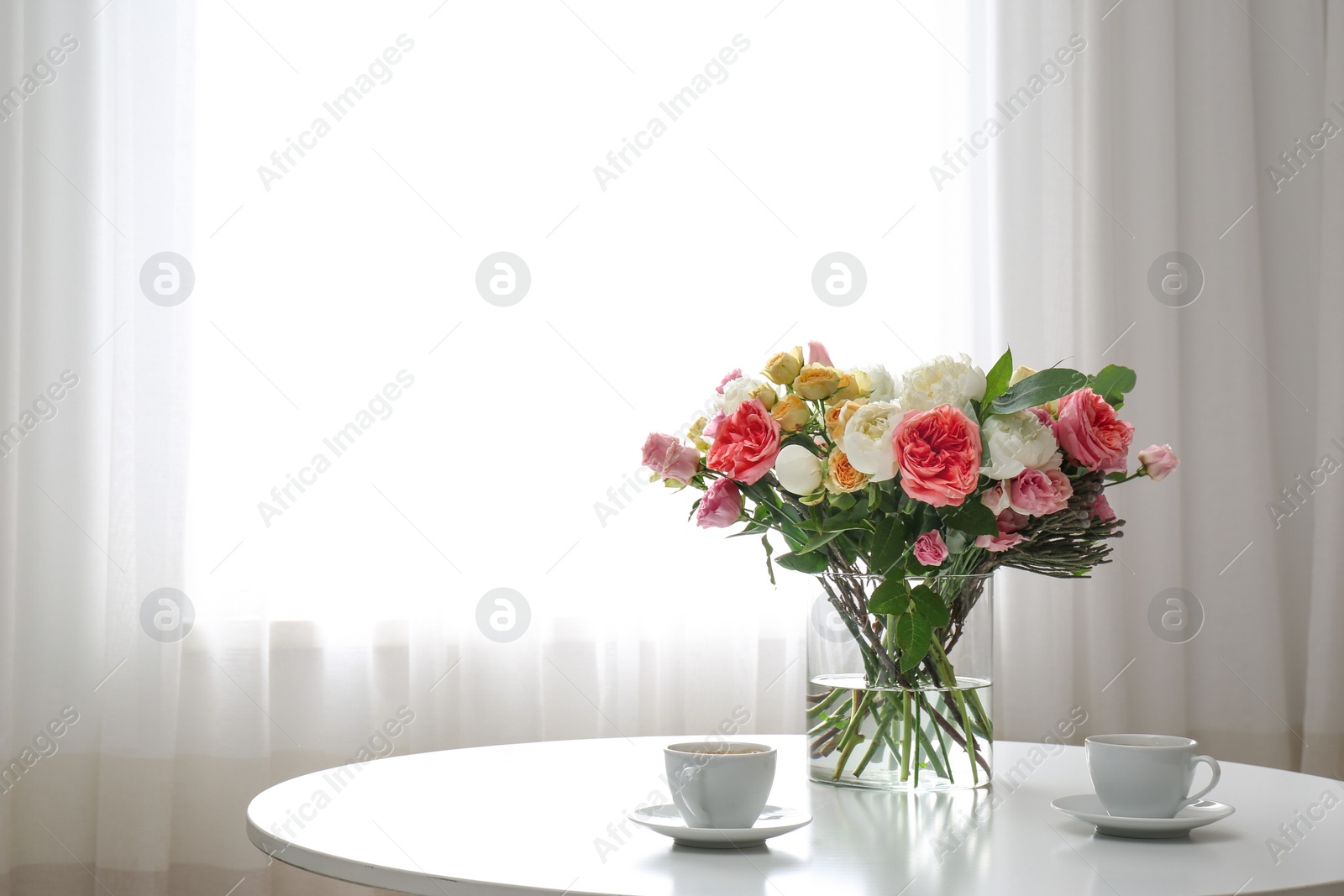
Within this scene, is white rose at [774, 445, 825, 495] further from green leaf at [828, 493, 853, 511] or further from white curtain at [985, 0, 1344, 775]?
white curtain at [985, 0, 1344, 775]

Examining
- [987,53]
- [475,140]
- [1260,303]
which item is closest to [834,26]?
[987,53]

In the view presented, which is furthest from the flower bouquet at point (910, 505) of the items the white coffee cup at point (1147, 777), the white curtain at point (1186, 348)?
the white curtain at point (1186, 348)

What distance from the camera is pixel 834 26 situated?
2.66 metres

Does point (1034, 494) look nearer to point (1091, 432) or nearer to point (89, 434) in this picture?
point (1091, 432)

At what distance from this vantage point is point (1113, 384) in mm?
1185

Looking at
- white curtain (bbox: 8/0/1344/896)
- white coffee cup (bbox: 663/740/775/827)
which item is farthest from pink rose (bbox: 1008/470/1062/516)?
white curtain (bbox: 8/0/1344/896)

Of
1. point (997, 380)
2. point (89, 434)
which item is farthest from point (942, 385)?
point (89, 434)

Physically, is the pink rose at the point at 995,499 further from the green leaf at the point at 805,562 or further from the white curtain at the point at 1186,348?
the white curtain at the point at 1186,348

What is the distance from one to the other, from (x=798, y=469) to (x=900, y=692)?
25 cm

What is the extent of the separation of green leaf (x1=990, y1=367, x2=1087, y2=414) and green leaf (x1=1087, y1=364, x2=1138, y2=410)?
104mm

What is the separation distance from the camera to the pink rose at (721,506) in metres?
1.16

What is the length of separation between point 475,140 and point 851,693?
175 centimetres

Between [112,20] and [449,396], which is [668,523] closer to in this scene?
[449,396]

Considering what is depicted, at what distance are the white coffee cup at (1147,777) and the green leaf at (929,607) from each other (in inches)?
6.6
